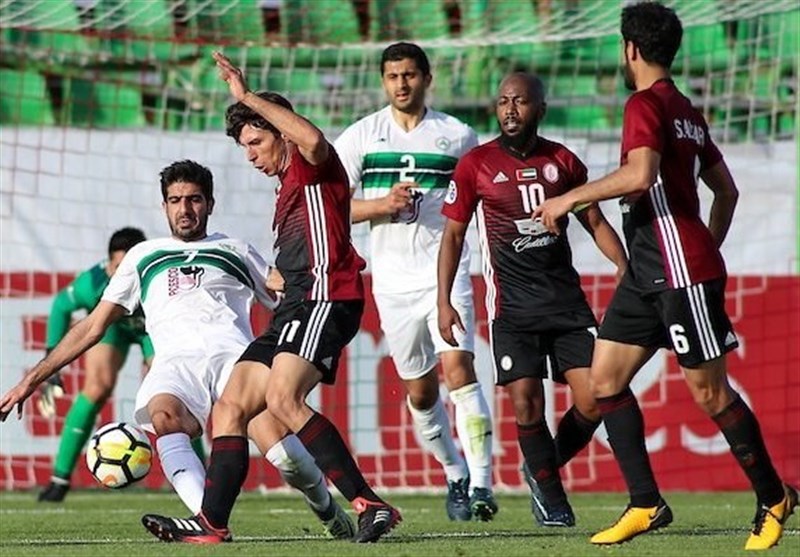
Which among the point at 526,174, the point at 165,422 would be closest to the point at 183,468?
the point at 165,422

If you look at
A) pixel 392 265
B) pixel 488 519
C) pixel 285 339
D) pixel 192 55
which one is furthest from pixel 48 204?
pixel 285 339

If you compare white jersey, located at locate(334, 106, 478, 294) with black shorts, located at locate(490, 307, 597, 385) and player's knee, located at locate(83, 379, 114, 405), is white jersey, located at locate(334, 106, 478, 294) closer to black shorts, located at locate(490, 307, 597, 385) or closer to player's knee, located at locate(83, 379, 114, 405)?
black shorts, located at locate(490, 307, 597, 385)

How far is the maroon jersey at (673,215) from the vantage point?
7004 mm

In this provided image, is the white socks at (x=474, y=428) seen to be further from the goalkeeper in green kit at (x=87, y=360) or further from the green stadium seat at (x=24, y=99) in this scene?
the green stadium seat at (x=24, y=99)

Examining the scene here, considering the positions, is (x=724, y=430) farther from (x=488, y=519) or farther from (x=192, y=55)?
(x=192, y=55)

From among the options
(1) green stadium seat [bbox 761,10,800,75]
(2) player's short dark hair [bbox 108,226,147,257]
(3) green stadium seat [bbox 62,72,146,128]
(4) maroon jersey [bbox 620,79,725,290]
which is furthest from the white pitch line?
(3) green stadium seat [bbox 62,72,146,128]

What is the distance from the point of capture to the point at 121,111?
49.8ft

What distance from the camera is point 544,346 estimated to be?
348 inches

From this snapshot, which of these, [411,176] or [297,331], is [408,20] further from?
[297,331]

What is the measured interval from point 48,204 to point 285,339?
6.64m

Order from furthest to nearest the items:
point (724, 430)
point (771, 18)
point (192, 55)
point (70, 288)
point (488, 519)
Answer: point (192, 55) < point (771, 18) < point (70, 288) < point (488, 519) < point (724, 430)

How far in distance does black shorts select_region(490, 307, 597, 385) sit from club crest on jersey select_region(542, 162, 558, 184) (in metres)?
0.61

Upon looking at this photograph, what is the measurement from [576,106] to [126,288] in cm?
732

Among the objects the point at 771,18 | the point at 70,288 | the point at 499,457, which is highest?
the point at 771,18
